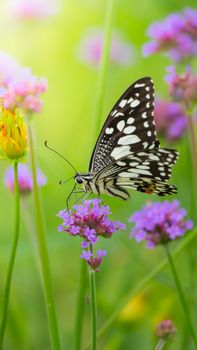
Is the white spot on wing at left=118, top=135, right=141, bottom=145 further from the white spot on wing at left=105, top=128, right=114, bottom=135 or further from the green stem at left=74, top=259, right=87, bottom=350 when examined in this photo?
the green stem at left=74, top=259, right=87, bottom=350

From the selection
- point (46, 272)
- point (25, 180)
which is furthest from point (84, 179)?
point (46, 272)

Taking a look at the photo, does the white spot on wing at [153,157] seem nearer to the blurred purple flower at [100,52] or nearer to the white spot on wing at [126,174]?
the white spot on wing at [126,174]

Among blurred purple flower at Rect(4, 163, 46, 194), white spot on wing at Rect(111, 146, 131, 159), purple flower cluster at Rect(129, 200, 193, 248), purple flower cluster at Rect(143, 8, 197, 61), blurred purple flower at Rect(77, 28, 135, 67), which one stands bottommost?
purple flower cluster at Rect(129, 200, 193, 248)

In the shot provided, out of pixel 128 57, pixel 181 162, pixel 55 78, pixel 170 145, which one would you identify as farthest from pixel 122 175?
pixel 55 78

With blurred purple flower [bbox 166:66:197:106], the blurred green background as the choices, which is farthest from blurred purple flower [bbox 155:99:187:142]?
blurred purple flower [bbox 166:66:197:106]

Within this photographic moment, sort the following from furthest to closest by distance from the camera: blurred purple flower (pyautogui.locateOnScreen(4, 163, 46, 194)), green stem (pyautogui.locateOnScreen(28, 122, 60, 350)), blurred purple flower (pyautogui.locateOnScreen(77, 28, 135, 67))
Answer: blurred purple flower (pyautogui.locateOnScreen(77, 28, 135, 67))
blurred purple flower (pyautogui.locateOnScreen(4, 163, 46, 194))
green stem (pyautogui.locateOnScreen(28, 122, 60, 350))

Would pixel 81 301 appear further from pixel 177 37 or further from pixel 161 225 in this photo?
pixel 177 37
